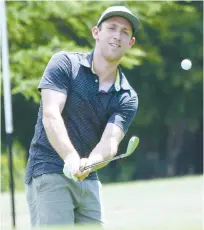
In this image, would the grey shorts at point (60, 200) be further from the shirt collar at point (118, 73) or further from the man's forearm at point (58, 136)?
the shirt collar at point (118, 73)

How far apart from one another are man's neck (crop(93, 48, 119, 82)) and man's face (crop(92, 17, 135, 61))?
32mm

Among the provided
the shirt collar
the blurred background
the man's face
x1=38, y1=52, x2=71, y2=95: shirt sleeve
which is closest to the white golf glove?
x1=38, y1=52, x2=71, y2=95: shirt sleeve

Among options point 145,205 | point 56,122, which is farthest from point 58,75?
point 145,205

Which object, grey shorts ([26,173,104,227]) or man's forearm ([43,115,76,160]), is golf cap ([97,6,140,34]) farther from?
grey shorts ([26,173,104,227])

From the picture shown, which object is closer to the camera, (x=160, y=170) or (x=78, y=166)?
(x=78, y=166)

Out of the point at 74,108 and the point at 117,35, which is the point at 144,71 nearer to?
the point at 117,35

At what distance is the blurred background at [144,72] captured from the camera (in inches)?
601

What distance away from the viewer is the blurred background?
15.3m

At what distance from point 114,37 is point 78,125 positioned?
0.56 metres

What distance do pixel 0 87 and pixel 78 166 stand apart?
980cm

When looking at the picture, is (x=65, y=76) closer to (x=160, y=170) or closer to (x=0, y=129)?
(x=0, y=129)

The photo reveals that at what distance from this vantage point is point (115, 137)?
16.6ft

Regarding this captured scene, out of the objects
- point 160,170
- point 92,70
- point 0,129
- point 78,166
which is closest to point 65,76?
point 92,70

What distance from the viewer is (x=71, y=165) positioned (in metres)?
4.60
